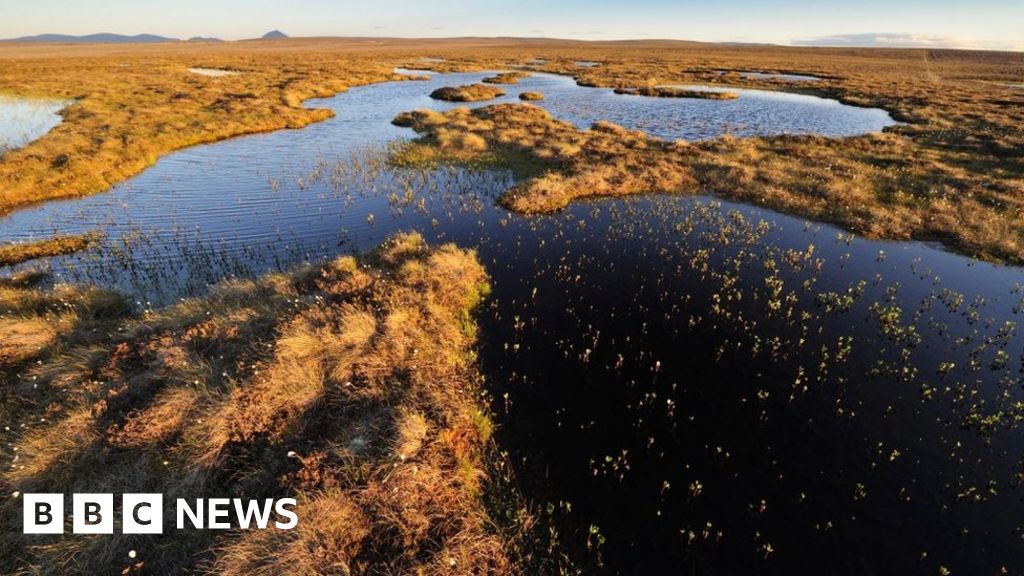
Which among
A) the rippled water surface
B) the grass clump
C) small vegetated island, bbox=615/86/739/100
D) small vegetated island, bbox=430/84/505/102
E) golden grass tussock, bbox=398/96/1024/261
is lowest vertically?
the grass clump

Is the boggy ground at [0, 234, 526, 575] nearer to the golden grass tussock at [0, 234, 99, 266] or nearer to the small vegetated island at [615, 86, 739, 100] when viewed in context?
the golden grass tussock at [0, 234, 99, 266]

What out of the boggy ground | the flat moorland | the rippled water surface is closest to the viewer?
the boggy ground

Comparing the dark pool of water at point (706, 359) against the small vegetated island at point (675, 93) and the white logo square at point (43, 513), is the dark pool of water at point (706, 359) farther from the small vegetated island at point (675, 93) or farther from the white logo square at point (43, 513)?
the small vegetated island at point (675, 93)

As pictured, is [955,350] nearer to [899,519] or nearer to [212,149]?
[899,519]

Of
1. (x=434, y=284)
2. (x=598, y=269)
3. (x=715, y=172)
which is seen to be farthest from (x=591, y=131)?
(x=434, y=284)

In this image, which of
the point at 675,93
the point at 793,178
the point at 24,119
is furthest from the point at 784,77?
the point at 24,119

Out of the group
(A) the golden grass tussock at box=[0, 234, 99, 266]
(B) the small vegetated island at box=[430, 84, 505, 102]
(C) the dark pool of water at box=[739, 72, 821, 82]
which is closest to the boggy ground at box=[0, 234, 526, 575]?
(A) the golden grass tussock at box=[0, 234, 99, 266]
